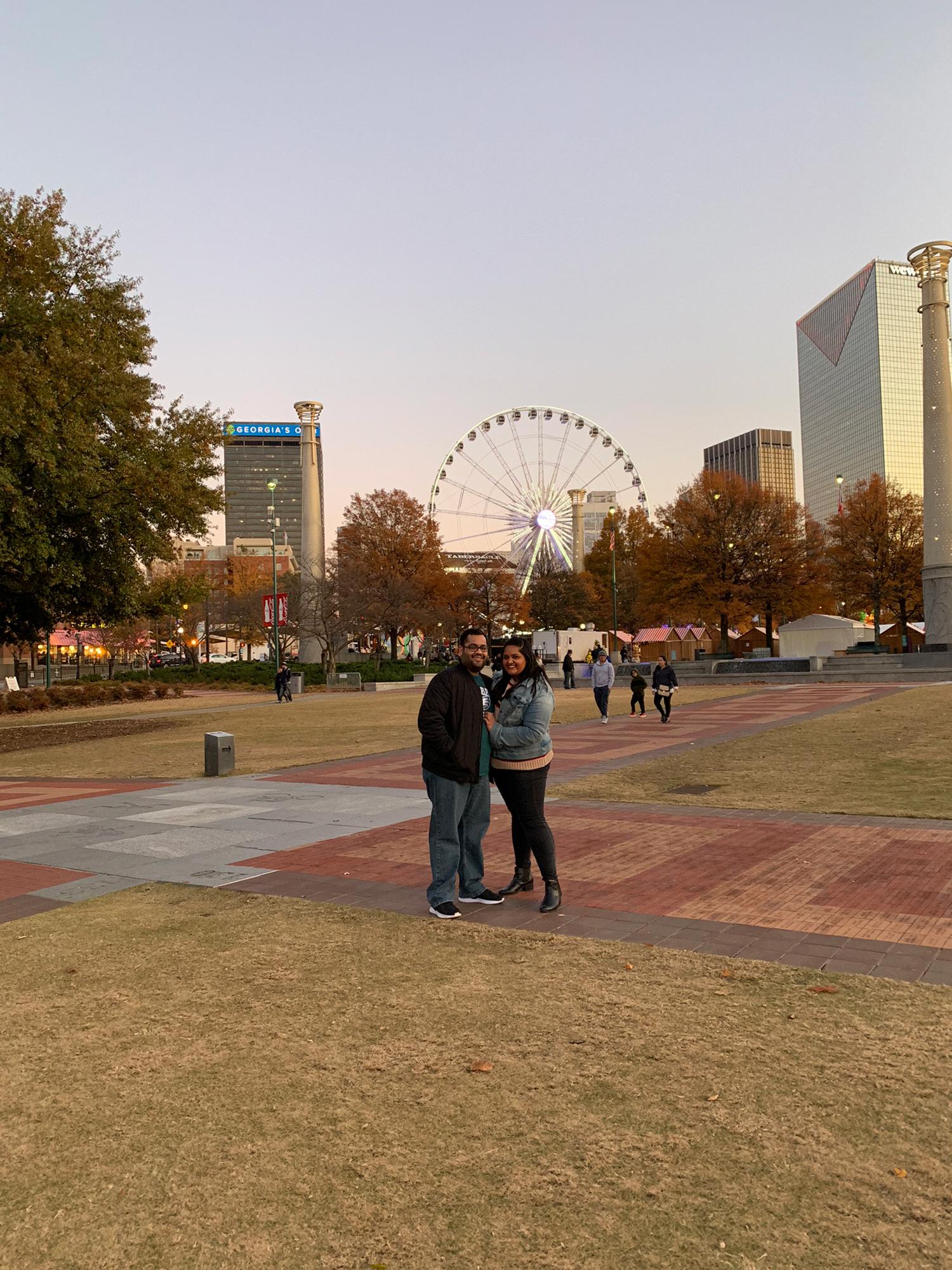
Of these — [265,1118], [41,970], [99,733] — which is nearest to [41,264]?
[99,733]

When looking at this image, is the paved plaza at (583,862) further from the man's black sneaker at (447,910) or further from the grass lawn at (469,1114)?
the grass lawn at (469,1114)

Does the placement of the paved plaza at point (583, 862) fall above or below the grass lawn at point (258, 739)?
above

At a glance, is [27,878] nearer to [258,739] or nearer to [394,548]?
[258,739]

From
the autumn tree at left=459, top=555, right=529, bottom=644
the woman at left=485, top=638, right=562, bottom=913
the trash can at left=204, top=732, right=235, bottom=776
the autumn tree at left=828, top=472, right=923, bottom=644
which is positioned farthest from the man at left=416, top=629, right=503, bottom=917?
the autumn tree at left=459, top=555, right=529, bottom=644

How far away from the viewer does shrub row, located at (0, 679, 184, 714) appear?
1436 inches

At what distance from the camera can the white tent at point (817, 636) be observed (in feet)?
173

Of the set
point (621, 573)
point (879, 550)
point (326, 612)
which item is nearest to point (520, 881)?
point (326, 612)

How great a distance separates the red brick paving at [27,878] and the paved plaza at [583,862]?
0.08ft

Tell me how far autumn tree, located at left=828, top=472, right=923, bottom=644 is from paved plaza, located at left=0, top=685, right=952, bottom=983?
50.3 meters

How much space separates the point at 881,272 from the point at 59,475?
206653 mm

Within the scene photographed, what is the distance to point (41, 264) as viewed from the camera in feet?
74.1

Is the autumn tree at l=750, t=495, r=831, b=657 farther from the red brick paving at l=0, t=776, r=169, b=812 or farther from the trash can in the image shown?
the red brick paving at l=0, t=776, r=169, b=812

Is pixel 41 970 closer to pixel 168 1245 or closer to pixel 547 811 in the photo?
pixel 168 1245

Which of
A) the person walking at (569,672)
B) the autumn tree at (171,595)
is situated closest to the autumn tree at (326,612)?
the person walking at (569,672)
